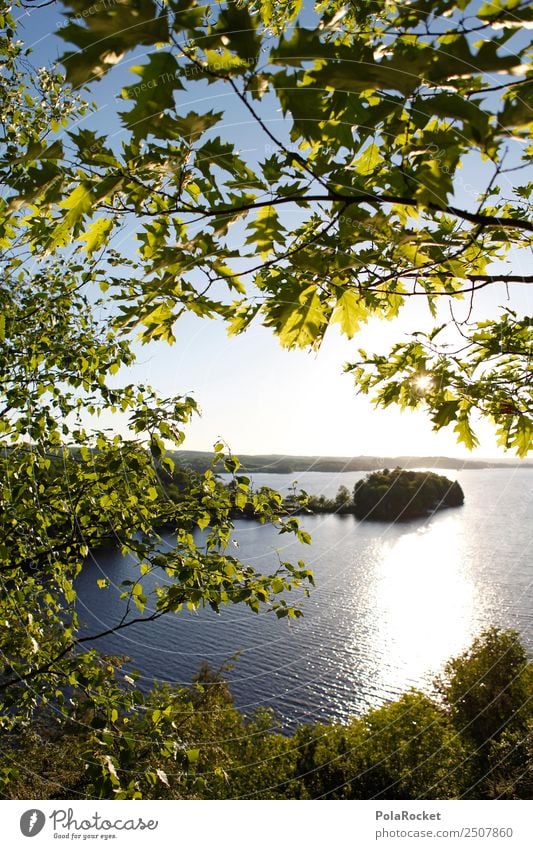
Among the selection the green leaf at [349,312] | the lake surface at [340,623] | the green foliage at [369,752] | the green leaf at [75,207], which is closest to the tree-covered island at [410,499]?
the lake surface at [340,623]

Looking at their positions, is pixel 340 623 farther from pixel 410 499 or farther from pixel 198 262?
pixel 198 262

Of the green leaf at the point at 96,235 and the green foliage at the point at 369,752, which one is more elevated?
the green leaf at the point at 96,235

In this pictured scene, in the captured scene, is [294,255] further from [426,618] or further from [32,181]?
[426,618]

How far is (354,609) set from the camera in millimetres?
44469

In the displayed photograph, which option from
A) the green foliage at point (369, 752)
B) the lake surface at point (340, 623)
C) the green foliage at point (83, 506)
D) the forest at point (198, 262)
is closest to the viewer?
the forest at point (198, 262)

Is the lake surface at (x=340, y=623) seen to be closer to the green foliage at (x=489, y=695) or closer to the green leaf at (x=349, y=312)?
the green foliage at (x=489, y=695)

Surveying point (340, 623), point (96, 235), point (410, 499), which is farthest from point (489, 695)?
point (96, 235)

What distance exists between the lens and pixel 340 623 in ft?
143

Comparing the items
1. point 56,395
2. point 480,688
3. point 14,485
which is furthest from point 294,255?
point 480,688

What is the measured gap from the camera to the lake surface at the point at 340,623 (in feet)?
117

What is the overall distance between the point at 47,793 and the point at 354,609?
29.8 meters

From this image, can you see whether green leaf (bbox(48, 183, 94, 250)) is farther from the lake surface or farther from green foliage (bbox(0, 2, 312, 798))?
the lake surface

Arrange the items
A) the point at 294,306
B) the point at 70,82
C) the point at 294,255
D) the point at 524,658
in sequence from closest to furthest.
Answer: the point at 70,82 < the point at 294,255 < the point at 294,306 < the point at 524,658

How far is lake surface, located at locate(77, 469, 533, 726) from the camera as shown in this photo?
35781 mm
